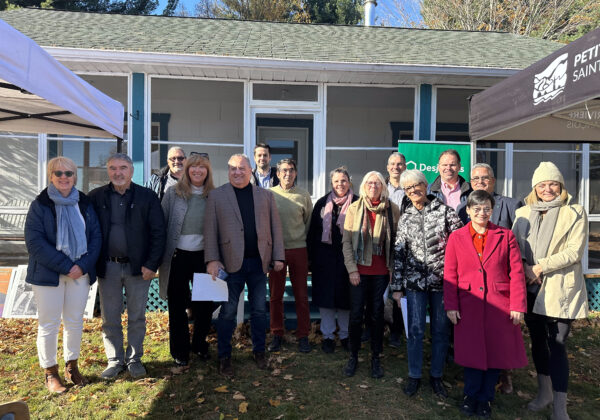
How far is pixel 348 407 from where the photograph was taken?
3.28 meters

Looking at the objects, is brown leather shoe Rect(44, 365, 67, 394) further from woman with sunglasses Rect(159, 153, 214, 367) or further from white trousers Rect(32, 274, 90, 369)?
woman with sunglasses Rect(159, 153, 214, 367)

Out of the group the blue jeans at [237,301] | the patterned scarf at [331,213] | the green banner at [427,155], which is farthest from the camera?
the green banner at [427,155]

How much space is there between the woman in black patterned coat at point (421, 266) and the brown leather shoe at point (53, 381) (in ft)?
9.59

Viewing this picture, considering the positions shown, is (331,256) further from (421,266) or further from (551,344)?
(551,344)

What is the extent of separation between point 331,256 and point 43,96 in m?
2.74

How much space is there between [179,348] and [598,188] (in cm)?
768

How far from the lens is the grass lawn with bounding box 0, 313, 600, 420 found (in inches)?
125

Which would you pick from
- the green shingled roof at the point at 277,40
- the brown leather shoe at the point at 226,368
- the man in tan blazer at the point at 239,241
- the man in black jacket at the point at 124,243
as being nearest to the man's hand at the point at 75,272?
the man in black jacket at the point at 124,243

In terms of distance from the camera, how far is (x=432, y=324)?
11.0ft

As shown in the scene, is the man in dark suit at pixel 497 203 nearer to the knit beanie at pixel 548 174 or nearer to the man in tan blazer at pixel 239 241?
the knit beanie at pixel 548 174

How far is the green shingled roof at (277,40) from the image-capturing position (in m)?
6.45

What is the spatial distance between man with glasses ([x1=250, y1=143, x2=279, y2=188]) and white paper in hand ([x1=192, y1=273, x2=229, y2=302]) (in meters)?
1.29

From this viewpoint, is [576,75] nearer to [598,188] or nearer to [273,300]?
[273,300]

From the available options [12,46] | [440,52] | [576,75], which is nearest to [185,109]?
[440,52]
